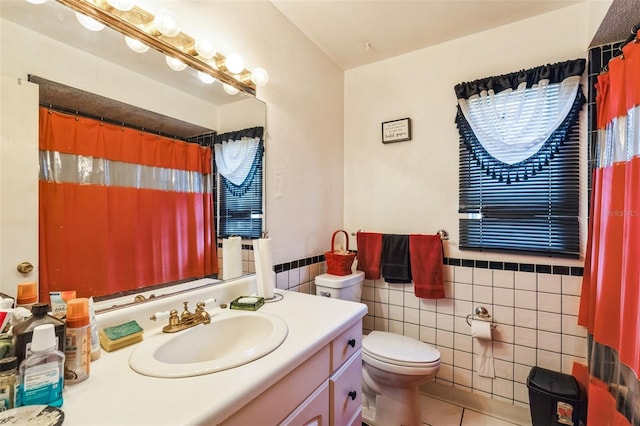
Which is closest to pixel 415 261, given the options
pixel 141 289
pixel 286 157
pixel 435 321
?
pixel 435 321

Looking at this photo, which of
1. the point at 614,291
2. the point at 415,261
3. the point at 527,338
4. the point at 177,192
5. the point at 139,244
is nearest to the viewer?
the point at 139,244

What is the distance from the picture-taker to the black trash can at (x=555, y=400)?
147 cm

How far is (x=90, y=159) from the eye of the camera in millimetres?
903

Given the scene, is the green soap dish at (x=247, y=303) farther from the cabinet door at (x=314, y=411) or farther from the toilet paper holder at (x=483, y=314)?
the toilet paper holder at (x=483, y=314)

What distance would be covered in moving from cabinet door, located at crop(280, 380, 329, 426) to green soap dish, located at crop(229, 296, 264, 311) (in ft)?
1.36

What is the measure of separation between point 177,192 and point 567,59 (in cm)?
215

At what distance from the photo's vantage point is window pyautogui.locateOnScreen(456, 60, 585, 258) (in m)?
1.62

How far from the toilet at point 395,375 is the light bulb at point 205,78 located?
1.58 m

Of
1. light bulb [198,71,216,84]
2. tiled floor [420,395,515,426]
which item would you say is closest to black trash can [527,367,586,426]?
tiled floor [420,395,515,426]

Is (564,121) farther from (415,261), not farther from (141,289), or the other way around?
(141,289)

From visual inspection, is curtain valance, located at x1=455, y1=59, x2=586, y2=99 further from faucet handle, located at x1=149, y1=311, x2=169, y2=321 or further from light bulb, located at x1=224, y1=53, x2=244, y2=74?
faucet handle, located at x1=149, y1=311, x2=169, y2=321

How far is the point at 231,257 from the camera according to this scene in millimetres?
1406

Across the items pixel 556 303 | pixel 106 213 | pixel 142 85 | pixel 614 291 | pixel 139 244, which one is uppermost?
pixel 142 85

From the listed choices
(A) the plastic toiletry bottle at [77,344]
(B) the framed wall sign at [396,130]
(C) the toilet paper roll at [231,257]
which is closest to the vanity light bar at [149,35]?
(C) the toilet paper roll at [231,257]
